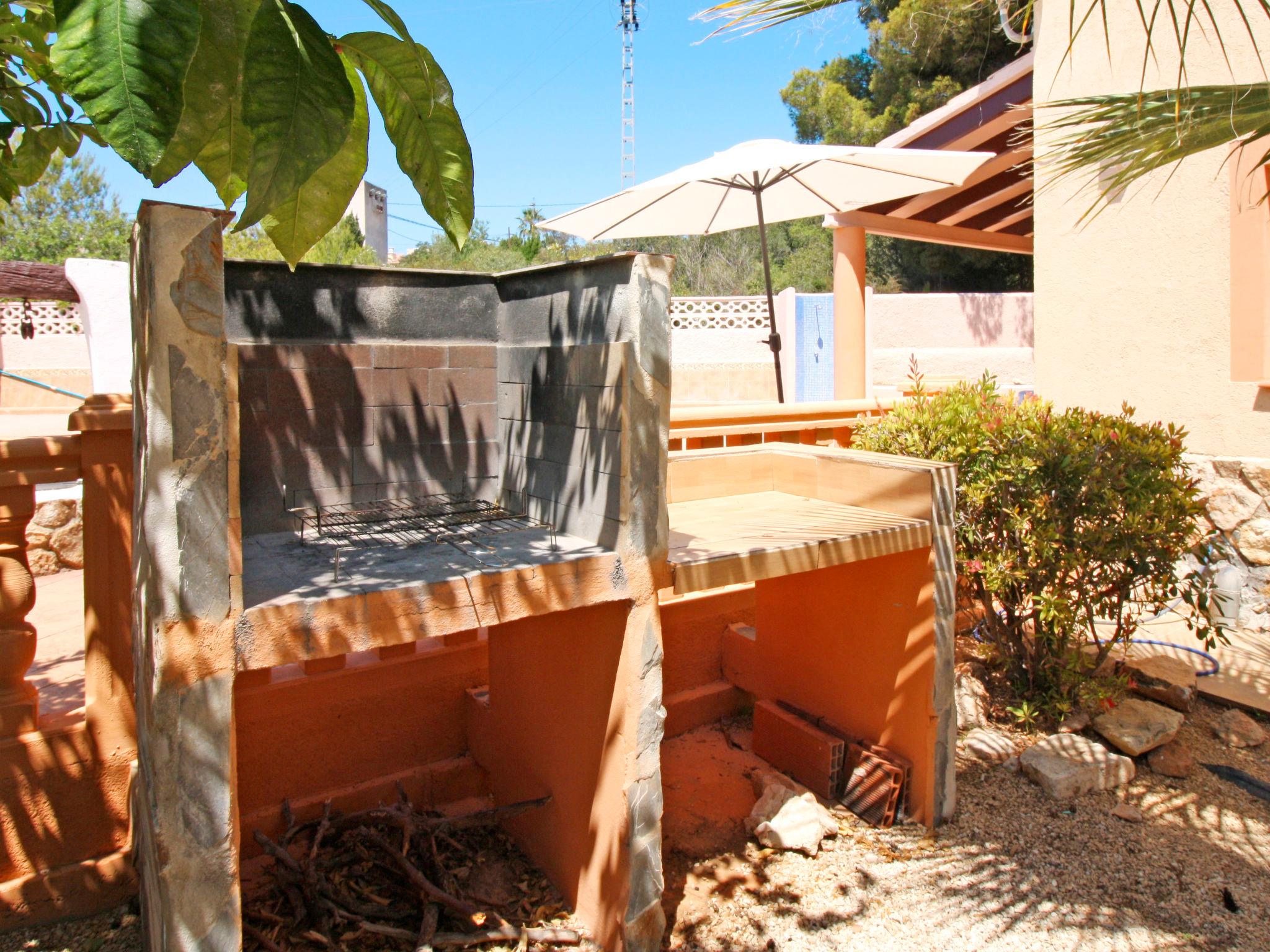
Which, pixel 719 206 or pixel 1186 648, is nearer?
pixel 1186 648

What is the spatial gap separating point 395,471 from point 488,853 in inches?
67.9

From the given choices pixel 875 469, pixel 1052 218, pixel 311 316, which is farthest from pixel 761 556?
pixel 1052 218

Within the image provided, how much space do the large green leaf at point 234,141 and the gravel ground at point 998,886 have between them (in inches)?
120

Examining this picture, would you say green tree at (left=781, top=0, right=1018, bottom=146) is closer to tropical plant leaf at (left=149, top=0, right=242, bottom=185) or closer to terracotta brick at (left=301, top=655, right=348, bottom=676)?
terracotta brick at (left=301, top=655, right=348, bottom=676)

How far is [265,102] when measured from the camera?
102cm

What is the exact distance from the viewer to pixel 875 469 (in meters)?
4.23

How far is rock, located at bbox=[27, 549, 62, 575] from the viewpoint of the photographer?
7.71 meters

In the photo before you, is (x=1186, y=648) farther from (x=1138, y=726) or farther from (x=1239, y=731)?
(x=1138, y=726)

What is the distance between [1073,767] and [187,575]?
4052 mm

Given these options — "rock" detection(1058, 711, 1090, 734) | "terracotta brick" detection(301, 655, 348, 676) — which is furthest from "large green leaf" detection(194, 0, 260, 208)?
"rock" detection(1058, 711, 1090, 734)

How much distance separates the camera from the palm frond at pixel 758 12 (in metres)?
3.27

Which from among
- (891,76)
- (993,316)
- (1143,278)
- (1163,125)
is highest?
(891,76)

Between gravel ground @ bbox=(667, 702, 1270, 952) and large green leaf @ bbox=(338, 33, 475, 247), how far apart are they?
304cm

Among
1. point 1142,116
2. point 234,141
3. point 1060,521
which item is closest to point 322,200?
point 234,141
